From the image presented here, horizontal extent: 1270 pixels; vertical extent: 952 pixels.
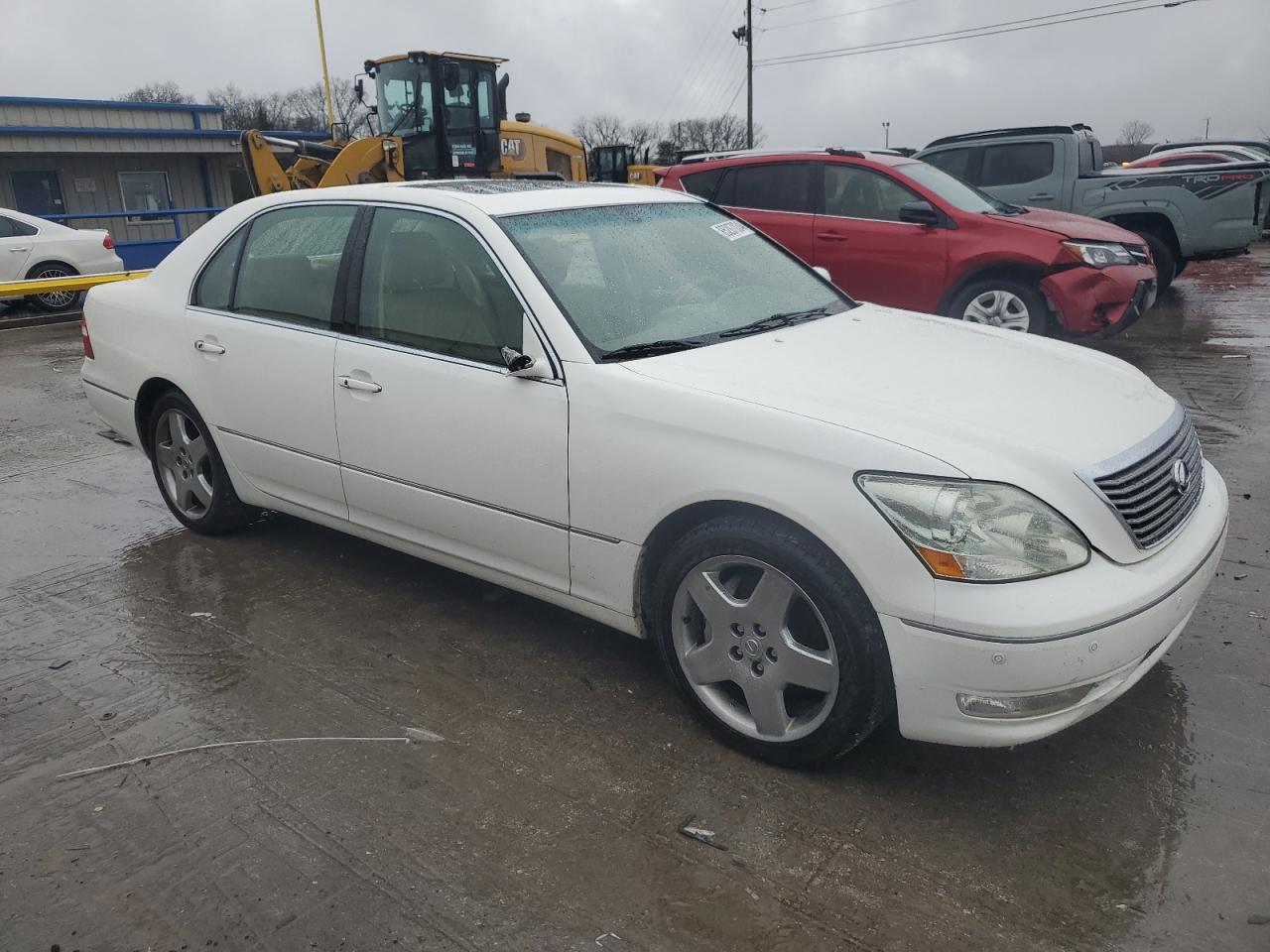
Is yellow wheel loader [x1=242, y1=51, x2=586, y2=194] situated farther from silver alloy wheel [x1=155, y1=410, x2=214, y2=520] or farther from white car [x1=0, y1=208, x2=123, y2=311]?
silver alloy wheel [x1=155, y1=410, x2=214, y2=520]

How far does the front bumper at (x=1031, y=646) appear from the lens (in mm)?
2447

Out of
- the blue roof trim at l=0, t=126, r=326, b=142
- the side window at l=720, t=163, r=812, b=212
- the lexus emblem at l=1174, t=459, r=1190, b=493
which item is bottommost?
the lexus emblem at l=1174, t=459, r=1190, b=493

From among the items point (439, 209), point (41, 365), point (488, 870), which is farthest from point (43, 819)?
point (41, 365)

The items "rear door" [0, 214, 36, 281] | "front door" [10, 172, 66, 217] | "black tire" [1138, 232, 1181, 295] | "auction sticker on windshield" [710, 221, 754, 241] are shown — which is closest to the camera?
"auction sticker on windshield" [710, 221, 754, 241]

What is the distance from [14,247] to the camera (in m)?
14.3

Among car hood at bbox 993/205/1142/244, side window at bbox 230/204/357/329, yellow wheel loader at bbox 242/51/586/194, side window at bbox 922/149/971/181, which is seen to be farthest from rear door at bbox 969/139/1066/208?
side window at bbox 230/204/357/329

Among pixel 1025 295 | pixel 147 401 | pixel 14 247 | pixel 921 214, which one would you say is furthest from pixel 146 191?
pixel 1025 295

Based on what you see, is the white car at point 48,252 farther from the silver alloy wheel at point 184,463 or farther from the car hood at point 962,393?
the car hood at point 962,393

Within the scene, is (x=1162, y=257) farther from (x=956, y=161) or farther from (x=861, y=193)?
(x=861, y=193)

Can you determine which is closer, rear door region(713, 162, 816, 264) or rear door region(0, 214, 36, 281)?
rear door region(713, 162, 816, 264)

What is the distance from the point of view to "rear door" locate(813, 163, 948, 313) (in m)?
7.90

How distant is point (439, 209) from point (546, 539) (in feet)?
4.37

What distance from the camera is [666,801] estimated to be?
110 inches

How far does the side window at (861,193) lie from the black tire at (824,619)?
19.4ft
